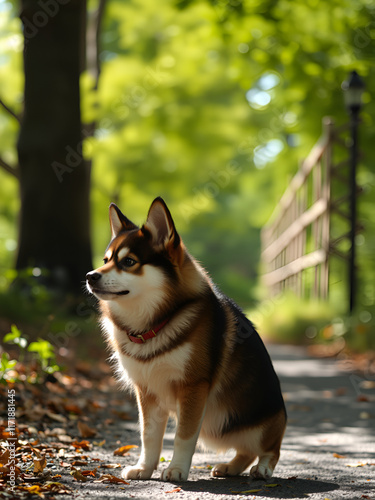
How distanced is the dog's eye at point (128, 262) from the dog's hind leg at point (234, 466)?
1422 millimetres

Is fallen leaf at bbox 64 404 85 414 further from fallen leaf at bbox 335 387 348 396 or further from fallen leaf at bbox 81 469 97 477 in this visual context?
fallen leaf at bbox 335 387 348 396

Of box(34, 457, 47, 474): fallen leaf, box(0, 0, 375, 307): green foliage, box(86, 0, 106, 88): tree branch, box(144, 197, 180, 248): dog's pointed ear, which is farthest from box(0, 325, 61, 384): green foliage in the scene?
box(86, 0, 106, 88): tree branch

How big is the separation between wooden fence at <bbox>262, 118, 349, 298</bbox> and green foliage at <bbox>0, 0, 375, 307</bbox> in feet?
1.98

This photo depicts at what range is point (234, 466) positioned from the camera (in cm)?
383

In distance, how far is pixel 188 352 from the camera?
341 cm

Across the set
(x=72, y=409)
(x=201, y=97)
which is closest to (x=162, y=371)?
(x=72, y=409)

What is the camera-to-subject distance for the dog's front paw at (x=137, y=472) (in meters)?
3.58

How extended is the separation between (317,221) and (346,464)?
12954 millimetres

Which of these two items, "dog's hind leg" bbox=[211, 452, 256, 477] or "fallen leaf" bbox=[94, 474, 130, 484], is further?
"dog's hind leg" bbox=[211, 452, 256, 477]

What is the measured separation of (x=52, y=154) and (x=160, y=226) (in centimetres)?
626

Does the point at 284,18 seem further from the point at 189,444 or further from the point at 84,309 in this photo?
the point at 189,444

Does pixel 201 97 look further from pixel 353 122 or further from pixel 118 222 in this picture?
pixel 118 222

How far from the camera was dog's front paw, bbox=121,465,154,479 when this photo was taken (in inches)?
141

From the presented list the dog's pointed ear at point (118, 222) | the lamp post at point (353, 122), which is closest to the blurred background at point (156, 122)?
the lamp post at point (353, 122)
